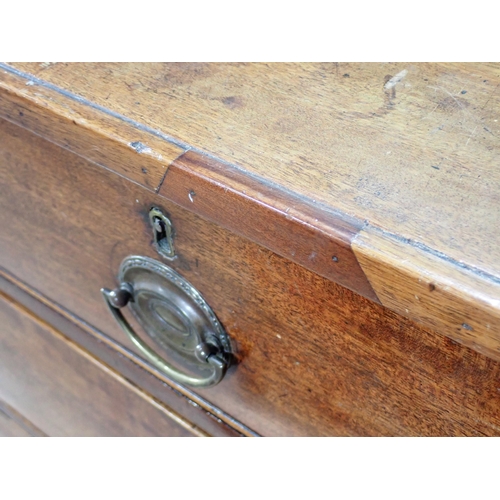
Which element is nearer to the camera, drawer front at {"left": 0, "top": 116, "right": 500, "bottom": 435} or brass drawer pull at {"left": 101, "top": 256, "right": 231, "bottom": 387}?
drawer front at {"left": 0, "top": 116, "right": 500, "bottom": 435}

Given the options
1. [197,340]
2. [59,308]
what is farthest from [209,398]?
[59,308]

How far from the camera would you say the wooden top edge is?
0.35 metres

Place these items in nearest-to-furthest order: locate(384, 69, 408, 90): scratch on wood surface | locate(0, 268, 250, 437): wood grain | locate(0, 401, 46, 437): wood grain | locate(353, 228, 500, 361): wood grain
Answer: locate(353, 228, 500, 361): wood grain → locate(384, 69, 408, 90): scratch on wood surface → locate(0, 268, 250, 437): wood grain → locate(0, 401, 46, 437): wood grain

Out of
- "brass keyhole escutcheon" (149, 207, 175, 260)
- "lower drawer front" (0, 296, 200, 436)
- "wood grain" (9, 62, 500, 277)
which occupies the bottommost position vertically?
"lower drawer front" (0, 296, 200, 436)

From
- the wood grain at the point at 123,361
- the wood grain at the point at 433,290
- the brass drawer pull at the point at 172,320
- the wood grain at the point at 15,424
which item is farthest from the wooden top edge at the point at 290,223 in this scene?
the wood grain at the point at 15,424

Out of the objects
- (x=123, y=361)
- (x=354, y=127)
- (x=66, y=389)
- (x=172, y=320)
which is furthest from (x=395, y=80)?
(x=66, y=389)

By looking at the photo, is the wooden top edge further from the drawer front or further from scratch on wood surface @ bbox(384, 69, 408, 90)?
scratch on wood surface @ bbox(384, 69, 408, 90)

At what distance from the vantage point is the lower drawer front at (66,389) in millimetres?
733

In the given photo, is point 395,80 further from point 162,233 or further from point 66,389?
point 66,389

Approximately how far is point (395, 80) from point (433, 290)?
21cm

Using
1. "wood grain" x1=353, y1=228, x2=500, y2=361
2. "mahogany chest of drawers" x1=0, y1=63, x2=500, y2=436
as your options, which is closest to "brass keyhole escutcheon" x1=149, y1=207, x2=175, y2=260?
"mahogany chest of drawers" x1=0, y1=63, x2=500, y2=436

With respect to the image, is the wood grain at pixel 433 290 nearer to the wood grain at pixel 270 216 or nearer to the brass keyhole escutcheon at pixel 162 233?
the wood grain at pixel 270 216

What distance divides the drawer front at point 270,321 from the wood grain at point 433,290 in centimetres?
3

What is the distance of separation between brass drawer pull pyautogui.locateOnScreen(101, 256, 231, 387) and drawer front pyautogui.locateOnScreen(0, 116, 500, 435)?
0.01m
